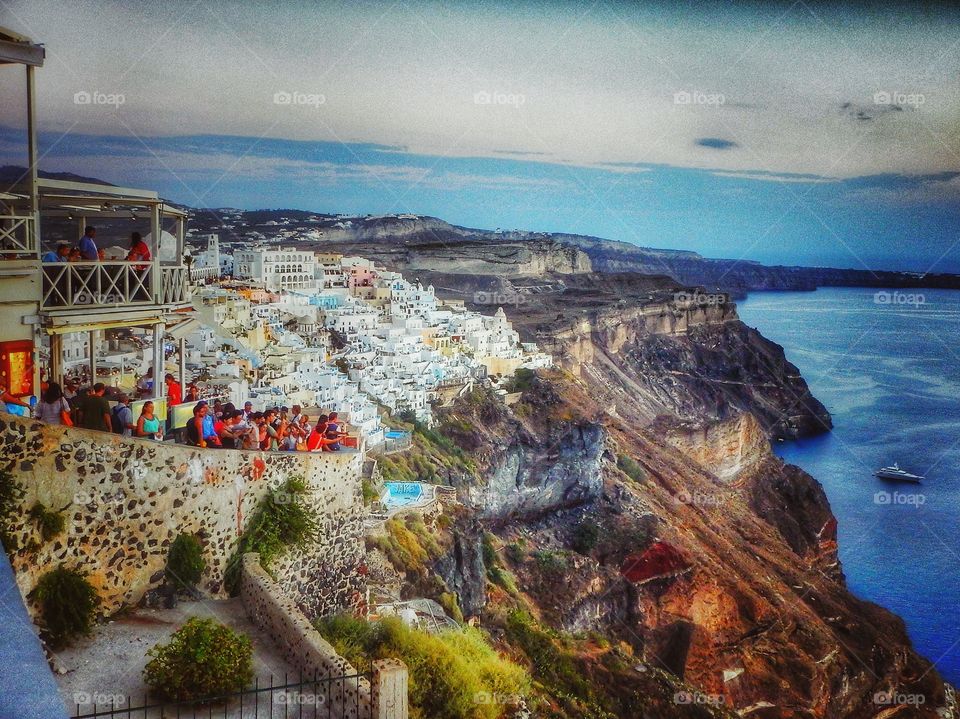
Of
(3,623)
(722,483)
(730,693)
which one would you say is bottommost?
(730,693)

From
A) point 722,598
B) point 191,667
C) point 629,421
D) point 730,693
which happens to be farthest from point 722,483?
point 191,667

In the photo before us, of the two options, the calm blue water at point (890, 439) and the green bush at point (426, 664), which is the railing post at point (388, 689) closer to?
the green bush at point (426, 664)

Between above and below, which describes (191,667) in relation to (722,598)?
above

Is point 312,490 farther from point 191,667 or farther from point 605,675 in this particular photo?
point 605,675

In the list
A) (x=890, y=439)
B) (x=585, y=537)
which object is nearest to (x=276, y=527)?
(x=585, y=537)

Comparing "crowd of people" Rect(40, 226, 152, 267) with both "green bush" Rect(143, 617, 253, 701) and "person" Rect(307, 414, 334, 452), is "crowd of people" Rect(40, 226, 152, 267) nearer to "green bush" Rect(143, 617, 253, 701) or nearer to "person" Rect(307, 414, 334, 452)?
"person" Rect(307, 414, 334, 452)
